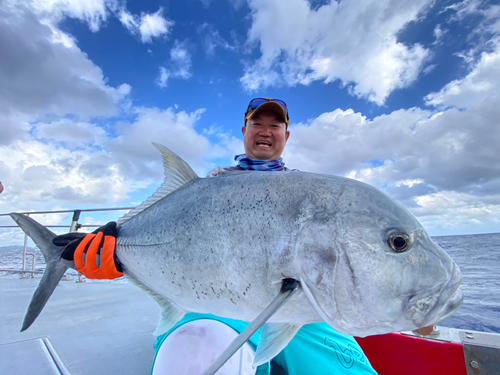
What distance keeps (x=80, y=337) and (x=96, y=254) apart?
5.62 feet

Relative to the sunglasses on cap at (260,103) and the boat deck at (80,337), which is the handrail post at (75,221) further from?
the sunglasses on cap at (260,103)

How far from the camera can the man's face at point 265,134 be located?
9.84 ft

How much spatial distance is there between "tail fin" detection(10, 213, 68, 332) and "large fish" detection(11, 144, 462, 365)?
0.73m

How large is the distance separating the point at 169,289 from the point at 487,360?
271 cm

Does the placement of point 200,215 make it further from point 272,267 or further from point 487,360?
point 487,360

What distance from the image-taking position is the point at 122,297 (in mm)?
4969

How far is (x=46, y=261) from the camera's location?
6.16 ft

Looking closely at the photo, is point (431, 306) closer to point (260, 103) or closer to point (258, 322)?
point (258, 322)

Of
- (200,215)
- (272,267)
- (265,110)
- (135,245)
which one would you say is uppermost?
(265,110)

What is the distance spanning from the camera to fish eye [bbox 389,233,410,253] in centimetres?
112

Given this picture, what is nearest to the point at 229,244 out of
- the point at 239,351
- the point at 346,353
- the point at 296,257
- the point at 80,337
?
the point at 296,257

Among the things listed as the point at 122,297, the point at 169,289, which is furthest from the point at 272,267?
the point at 122,297

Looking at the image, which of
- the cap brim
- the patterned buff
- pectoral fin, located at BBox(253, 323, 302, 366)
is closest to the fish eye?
pectoral fin, located at BBox(253, 323, 302, 366)

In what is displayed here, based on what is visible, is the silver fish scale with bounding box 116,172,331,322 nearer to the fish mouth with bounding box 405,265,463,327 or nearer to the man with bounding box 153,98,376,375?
the man with bounding box 153,98,376,375
